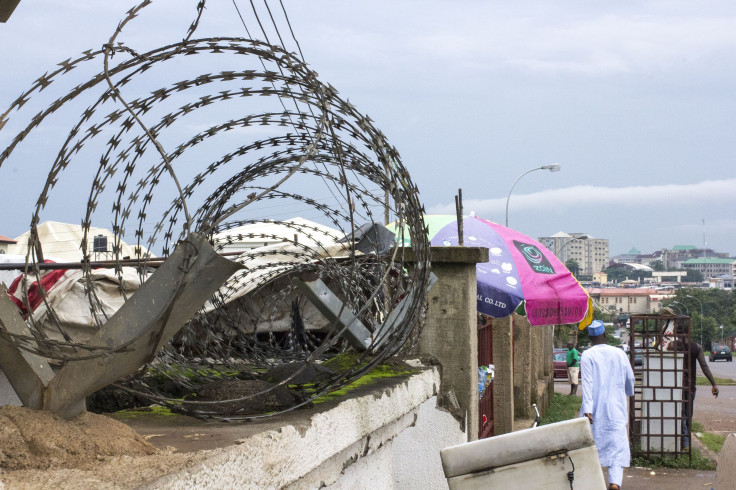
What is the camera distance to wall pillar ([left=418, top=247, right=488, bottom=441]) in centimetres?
698

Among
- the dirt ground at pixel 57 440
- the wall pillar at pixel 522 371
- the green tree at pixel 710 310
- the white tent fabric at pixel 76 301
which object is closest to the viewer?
the dirt ground at pixel 57 440

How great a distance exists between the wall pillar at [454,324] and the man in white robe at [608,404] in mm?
1849

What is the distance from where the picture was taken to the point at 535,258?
34.9ft

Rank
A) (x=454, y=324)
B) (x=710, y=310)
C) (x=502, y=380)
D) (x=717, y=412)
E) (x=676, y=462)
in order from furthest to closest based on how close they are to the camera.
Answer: (x=710, y=310)
(x=717, y=412)
(x=502, y=380)
(x=676, y=462)
(x=454, y=324)

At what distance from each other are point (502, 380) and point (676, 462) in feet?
8.56

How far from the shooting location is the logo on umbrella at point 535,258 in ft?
33.8

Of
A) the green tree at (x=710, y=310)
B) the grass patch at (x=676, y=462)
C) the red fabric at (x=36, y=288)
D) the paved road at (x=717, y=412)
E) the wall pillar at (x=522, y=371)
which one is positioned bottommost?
the green tree at (x=710, y=310)

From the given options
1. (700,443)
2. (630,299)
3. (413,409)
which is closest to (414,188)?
(413,409)

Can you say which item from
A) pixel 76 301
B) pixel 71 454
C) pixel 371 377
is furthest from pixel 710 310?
pixel 71 454

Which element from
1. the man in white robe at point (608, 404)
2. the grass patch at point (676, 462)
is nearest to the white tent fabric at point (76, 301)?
the man in white robe at point (608, 404)

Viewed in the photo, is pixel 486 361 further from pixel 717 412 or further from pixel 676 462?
pixel 717 412

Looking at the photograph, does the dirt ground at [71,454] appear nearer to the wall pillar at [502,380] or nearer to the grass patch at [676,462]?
the wall pillar at [502,380]

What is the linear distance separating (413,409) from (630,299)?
451 ft

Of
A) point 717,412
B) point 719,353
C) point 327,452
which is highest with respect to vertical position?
point 327,452
